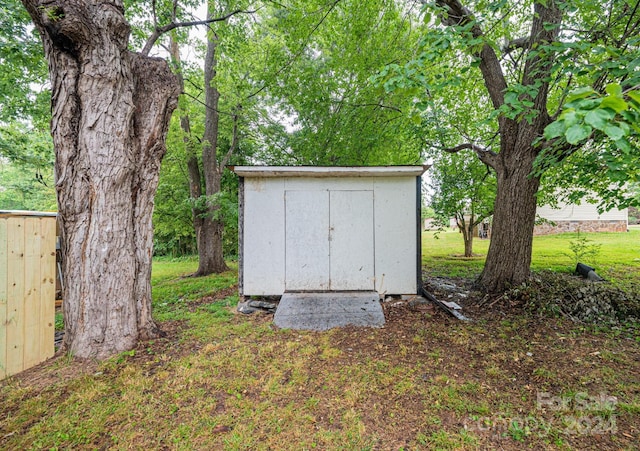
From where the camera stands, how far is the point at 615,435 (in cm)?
171

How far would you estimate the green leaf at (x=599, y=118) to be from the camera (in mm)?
1010

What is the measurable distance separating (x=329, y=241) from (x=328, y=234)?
5.0 inches

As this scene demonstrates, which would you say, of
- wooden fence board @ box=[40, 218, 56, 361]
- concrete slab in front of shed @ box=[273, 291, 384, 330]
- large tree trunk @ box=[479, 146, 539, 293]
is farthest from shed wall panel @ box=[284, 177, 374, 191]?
wooden fence board @ box=[40, 218, 56, 361]

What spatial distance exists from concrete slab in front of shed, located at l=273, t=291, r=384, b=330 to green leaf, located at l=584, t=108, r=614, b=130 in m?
3.08

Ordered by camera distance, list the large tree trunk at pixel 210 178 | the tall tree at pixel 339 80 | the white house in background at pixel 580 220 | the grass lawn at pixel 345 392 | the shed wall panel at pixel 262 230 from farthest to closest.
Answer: the white house in background at pixel 580 220, the large tree trunk at pixel 210 178, the tall tree at pixel 339 80, the shed wall panel at pixel 262 230, the grass lawn at pixel 345 392

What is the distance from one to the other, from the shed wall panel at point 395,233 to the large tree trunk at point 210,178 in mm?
4708

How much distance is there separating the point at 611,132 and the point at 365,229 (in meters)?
3.51

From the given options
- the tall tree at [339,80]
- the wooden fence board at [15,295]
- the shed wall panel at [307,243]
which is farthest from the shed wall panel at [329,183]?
the wooden fence board at [15,295]

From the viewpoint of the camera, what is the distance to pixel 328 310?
3.84 meters

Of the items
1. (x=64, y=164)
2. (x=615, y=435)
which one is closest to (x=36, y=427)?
(x=64, y=164)

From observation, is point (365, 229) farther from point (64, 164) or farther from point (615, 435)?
point (64, 164)

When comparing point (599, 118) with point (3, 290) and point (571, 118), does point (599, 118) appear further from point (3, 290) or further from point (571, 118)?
point (3, 290)

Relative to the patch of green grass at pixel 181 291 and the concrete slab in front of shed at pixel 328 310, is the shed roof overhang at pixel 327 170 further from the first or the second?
the patch of green grass at pixel 181 291

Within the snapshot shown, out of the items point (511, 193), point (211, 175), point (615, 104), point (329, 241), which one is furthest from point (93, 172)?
point (511, 193)
